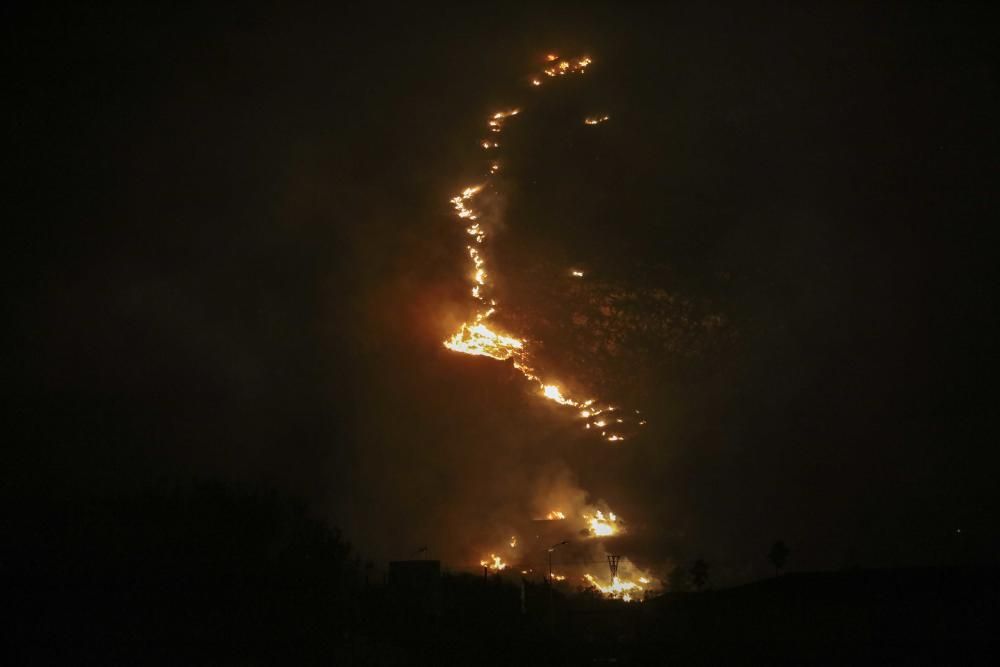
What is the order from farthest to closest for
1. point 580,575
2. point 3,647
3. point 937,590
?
point 580,575 → point 937,590 → point 3,647

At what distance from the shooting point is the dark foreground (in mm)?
23562

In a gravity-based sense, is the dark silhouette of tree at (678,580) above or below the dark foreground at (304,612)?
above

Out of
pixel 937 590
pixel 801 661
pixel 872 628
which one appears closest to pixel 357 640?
pixel 801 661

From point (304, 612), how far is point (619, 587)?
62.2 metres

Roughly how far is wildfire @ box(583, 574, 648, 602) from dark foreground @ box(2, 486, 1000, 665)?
45.8m

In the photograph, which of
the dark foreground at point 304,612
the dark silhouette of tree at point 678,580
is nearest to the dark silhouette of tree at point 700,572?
the dark silhouette of tree at point 678,580

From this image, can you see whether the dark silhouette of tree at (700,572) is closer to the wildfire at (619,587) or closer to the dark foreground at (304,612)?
the wildfire at (619,587)

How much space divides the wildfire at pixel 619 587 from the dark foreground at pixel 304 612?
45.8 meters

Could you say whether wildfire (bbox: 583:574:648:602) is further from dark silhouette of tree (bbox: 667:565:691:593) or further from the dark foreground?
the dark foreground

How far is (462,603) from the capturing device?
52969mm

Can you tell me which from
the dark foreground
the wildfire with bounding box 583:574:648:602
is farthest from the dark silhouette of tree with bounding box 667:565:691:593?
the dark foreground

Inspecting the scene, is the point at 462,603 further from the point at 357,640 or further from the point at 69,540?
the point at 69,540

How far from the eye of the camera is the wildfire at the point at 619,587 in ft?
272

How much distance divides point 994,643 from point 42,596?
1107 inches
